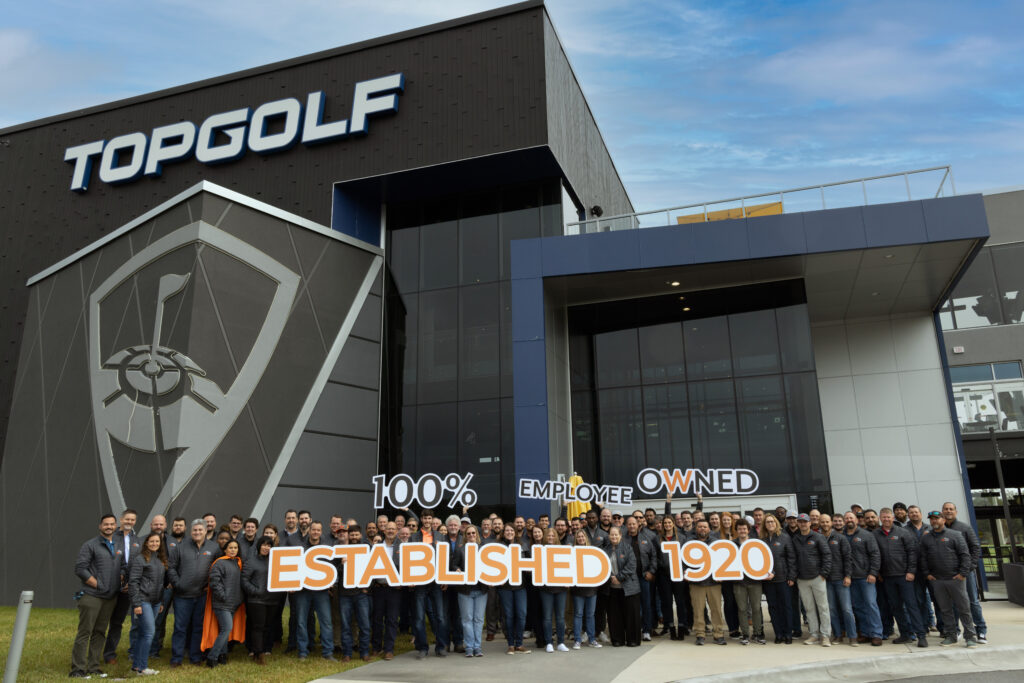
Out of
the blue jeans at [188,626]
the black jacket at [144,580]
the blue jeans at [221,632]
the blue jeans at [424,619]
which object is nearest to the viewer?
the black jacket at [144,580]

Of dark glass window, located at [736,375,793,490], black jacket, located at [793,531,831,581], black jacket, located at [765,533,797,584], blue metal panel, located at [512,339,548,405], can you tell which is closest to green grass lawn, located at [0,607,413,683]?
black jacket, located at [765,533,797,584]

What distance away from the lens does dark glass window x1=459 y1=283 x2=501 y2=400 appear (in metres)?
20.4

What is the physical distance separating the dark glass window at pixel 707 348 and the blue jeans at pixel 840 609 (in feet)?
32.1

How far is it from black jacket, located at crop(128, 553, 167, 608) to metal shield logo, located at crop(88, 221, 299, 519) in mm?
6313

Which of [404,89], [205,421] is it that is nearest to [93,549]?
[205,421]

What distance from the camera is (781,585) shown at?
10.8 metres

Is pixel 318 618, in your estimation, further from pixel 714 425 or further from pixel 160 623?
pixel 714 425

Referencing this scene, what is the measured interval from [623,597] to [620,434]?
9900 millimetres

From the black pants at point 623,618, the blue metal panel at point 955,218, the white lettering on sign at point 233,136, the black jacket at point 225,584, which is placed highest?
the white lettering on sign at point 233,136

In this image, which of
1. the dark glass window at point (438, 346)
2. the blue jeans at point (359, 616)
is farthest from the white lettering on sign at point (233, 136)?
the blue jeans at point (359, 616)

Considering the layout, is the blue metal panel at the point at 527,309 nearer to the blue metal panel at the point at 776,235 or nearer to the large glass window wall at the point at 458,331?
the large glass window wall at the point at 458,331

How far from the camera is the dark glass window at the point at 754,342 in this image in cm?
1991

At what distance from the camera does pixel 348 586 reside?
33.0 feet

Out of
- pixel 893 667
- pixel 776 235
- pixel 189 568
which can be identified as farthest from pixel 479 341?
pixel 893 667
